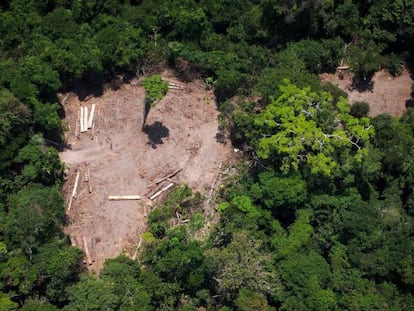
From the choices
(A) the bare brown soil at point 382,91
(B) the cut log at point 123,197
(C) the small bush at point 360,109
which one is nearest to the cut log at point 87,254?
(B) the cut log at point 123,197

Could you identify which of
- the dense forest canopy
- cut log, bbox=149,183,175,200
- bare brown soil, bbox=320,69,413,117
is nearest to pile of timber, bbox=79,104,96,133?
the dense forest canopy

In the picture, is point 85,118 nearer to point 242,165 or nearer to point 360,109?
point 242,165

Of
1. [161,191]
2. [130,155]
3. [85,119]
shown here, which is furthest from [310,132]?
[85,119]

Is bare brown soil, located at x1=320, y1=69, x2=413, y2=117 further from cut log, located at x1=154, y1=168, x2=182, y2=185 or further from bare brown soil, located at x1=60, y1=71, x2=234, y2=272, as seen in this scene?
cut log, located at x1=154, y1=168, x2=182, y2=185

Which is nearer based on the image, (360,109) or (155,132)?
(360,109)

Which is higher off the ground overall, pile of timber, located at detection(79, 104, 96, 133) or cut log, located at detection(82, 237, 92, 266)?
pile of timber, located at detection(79, 104, 96, 133)

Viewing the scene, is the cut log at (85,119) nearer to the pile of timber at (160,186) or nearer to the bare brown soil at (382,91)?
the pile of timber at (160,186)
